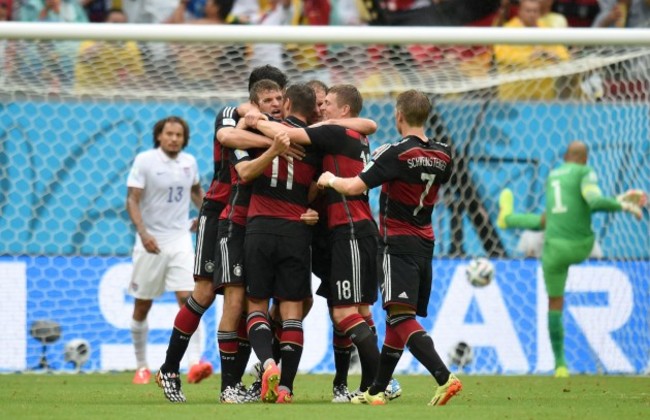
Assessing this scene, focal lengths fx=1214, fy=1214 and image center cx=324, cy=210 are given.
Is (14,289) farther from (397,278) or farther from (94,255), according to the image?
(397,278)

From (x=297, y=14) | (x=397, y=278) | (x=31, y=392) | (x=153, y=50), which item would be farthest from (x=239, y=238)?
(x=297, y=14)

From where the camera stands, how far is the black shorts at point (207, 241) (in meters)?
7.94

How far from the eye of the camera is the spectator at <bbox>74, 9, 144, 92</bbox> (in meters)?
11.7

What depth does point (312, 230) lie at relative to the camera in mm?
7801

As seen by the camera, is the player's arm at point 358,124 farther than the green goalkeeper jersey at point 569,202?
No

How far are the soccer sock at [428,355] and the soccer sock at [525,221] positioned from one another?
14.3 feet

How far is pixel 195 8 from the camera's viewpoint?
1515 centimetres

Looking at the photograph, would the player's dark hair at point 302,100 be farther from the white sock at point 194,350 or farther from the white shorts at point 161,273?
the white sock at point 194,350

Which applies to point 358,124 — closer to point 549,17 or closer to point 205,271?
point 205,271

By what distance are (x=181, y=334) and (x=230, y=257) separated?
0.69m

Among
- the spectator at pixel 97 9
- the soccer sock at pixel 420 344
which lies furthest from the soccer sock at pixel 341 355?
the spectator at pixel 97 9

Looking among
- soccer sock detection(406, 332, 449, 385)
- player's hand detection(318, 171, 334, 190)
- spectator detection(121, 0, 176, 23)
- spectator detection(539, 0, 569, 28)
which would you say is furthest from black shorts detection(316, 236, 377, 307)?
spectator detection(539, 0, 569, 28)

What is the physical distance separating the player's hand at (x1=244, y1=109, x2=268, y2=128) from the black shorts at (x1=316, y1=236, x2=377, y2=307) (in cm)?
90

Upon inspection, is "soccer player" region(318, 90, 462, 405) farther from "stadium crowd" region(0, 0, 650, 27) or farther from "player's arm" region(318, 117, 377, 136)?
"stadium crowd" region(0, 0, 650, 27)
